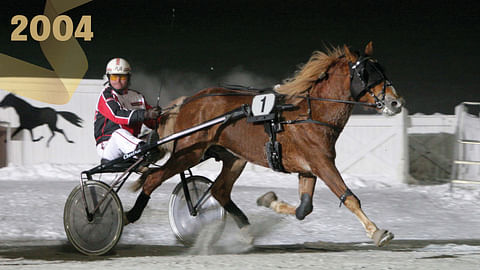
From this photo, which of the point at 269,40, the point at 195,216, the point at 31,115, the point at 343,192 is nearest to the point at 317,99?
the point at 343,192

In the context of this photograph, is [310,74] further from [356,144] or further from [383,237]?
[356,144]

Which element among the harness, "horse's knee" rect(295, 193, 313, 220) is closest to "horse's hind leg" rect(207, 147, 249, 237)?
the harness

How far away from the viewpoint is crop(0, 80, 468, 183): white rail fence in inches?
416

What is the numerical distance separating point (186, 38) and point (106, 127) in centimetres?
662

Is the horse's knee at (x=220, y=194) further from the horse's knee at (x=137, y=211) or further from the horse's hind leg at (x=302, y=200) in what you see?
the horse's knee at (x=137, y=211)

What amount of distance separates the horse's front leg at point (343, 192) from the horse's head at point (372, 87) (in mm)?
614

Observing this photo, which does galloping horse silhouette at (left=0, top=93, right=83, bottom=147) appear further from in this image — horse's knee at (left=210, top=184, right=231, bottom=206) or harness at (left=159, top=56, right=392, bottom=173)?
harness at (left=159, top=56, right=392, bottom=173)

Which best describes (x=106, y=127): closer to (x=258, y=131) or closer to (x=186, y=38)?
(x=258, y=131)

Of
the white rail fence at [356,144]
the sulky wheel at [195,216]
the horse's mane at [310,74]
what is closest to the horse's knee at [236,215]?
the sulky wheel at [195,216]

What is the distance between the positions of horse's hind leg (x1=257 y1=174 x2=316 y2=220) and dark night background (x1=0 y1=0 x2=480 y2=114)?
19.9 feet

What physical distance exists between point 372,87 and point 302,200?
3.68 feet

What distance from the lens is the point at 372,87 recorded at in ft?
16.4

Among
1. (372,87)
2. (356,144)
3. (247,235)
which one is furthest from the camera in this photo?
(356,144)

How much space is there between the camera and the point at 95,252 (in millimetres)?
5133
